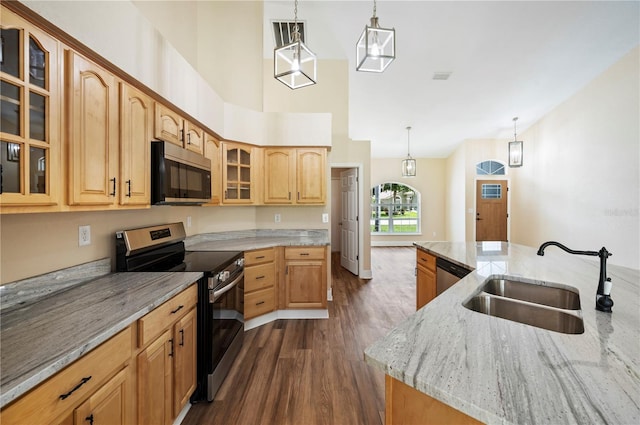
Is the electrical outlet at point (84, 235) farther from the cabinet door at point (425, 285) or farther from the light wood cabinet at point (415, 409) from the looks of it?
the cabinet door at point (425, 285)

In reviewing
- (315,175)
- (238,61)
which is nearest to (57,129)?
(315,175)

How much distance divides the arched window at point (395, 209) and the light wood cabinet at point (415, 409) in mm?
7783

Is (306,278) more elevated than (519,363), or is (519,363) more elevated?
(519,363)

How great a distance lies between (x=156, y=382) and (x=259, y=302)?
4.97 feet

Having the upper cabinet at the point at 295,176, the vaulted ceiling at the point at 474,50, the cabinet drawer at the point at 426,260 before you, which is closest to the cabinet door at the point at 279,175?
the upper cabinet at the point at 295,176

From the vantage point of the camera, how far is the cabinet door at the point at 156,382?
1.20 m

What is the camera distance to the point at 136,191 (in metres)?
1.64

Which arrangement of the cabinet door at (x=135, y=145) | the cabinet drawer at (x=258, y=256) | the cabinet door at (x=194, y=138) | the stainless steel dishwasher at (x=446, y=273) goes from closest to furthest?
the cabinet door at (x=135, y=145) → the stainless steel dishwasher at (x=446, y=273) → the cabinet door at (x=194, y=138) → the cabinet drawer at (x=258, y=256)

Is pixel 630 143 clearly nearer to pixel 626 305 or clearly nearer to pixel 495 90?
pixel 495 90

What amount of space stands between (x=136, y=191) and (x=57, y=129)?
0.56m

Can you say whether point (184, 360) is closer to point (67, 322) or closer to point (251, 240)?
point (67, 322)

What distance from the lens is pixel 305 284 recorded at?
9.87 feet

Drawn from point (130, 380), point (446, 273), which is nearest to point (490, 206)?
point (446, 273)

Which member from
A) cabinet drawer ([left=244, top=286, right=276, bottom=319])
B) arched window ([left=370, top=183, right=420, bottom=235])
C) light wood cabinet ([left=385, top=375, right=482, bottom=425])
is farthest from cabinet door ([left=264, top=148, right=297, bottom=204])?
arched window ([left=370, top=183, right=420, bottom=235])
